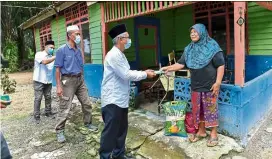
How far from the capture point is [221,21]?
6621 mm

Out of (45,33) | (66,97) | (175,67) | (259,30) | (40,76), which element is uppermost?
(45,33)

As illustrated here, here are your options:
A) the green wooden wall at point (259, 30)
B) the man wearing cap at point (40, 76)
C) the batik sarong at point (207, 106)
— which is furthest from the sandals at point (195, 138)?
the man wearing cap at point (40, 76)

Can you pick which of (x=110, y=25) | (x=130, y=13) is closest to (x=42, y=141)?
(x=130, y=13)

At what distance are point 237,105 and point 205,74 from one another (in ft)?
2.28

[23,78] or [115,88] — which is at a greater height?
[115,88]

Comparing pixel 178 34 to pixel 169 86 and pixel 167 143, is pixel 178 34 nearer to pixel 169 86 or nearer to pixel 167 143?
pixel 169 86

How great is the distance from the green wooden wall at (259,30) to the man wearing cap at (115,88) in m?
3.56

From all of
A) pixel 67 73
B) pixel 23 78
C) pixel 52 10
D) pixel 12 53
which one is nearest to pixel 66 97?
pixel 67 73

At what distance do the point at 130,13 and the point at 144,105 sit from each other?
225 cm

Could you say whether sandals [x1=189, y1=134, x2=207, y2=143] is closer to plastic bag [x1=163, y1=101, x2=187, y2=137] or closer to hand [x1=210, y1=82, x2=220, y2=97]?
plastic bag [x1=163, y1=101, x2=187, y2=137]

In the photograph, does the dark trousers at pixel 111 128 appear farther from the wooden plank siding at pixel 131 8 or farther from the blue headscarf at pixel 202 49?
the wooden plank siding at pixel 131 8

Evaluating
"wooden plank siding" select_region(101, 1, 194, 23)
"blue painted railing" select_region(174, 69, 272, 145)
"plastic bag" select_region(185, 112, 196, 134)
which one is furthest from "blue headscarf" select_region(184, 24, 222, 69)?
"plastic bag" select_region(185, 112, 196, 134)

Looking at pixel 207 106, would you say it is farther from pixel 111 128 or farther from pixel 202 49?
pixel 111 128

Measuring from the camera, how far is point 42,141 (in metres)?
4.26
